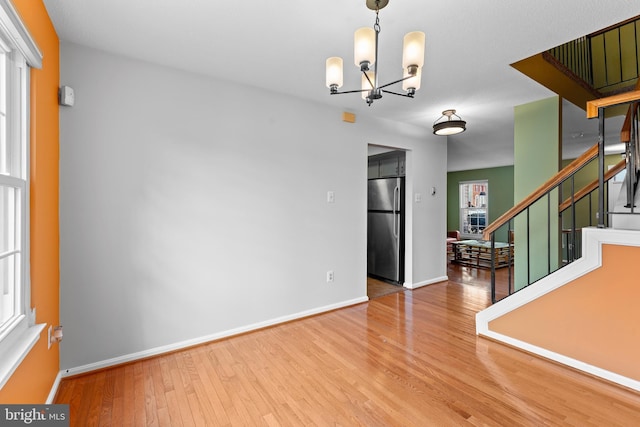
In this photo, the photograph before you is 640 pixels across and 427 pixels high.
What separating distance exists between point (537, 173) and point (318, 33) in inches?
119

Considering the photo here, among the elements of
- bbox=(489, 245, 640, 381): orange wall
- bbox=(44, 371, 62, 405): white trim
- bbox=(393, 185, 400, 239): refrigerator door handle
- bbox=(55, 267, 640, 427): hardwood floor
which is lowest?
bbox=(55, 267, 640, 427): hardwood floor

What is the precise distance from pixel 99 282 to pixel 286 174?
185 centimetres

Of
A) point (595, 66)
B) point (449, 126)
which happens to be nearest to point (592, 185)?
point (449, 126)

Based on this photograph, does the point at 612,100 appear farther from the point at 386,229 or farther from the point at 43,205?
the point at 43,205

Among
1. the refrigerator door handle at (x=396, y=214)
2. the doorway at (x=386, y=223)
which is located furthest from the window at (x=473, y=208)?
the refrigerator door handle at (x=396, y=214)

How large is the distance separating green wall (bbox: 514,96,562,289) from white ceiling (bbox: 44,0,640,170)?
1.47 feet

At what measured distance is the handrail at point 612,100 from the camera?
1.82 meters

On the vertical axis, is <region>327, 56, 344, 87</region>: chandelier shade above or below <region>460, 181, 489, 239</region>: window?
above

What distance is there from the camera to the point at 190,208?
2.56m

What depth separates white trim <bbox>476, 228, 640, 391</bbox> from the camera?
1.97 meters

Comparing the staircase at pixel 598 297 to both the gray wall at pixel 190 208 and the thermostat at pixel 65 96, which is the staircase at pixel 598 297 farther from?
the thermostat at pixel 65 96

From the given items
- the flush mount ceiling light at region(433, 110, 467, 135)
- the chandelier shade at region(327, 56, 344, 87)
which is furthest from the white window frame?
the flush mount ceiling light at region(433, 110, 467, 135)

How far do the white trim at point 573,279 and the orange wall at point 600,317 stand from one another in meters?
0.03

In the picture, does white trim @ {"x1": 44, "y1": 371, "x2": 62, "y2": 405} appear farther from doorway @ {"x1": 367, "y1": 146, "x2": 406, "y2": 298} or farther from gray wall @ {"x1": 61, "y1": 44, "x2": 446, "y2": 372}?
doorway @ {"x1": 367, "y1": 146, "x2": 406, "y2": 298}
